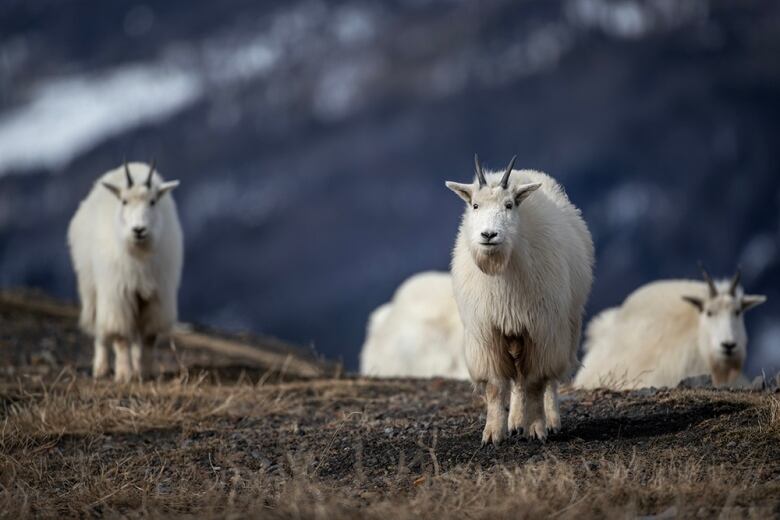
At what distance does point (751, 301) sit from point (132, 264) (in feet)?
22.8

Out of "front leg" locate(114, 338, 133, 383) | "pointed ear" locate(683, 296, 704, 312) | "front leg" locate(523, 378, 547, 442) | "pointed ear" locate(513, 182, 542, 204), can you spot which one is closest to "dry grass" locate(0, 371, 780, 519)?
"front leg" locate(523, 378, 547, 442)

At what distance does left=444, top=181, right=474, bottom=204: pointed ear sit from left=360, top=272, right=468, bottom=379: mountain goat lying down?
7370 mm

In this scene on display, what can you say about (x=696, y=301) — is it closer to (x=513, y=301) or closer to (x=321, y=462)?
(x=513, y=301)

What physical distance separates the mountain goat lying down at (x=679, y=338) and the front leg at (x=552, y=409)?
14.2 feet

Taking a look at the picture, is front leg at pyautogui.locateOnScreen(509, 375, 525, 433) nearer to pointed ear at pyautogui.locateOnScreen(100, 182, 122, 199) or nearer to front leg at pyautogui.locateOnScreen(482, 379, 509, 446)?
front leg at pyautogui.locateOnScreen(482, 379, 509, 446)

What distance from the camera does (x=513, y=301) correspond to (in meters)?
6.70

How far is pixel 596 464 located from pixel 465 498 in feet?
3.50

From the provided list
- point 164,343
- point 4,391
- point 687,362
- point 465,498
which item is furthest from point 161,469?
point 164,343

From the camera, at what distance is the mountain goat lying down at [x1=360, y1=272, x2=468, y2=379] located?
47.4 feet

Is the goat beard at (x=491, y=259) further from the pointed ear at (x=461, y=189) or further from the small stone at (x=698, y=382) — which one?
the small stone at (x=698, y=382)

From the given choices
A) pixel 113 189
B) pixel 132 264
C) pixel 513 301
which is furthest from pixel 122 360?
pixel 513 301

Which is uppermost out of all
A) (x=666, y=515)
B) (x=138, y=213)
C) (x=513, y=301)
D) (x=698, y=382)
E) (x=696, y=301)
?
(x=138, y=213)

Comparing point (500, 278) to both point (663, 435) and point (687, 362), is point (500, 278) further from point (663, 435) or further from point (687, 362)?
point (687, 362)

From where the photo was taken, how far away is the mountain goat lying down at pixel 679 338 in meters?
11.7
